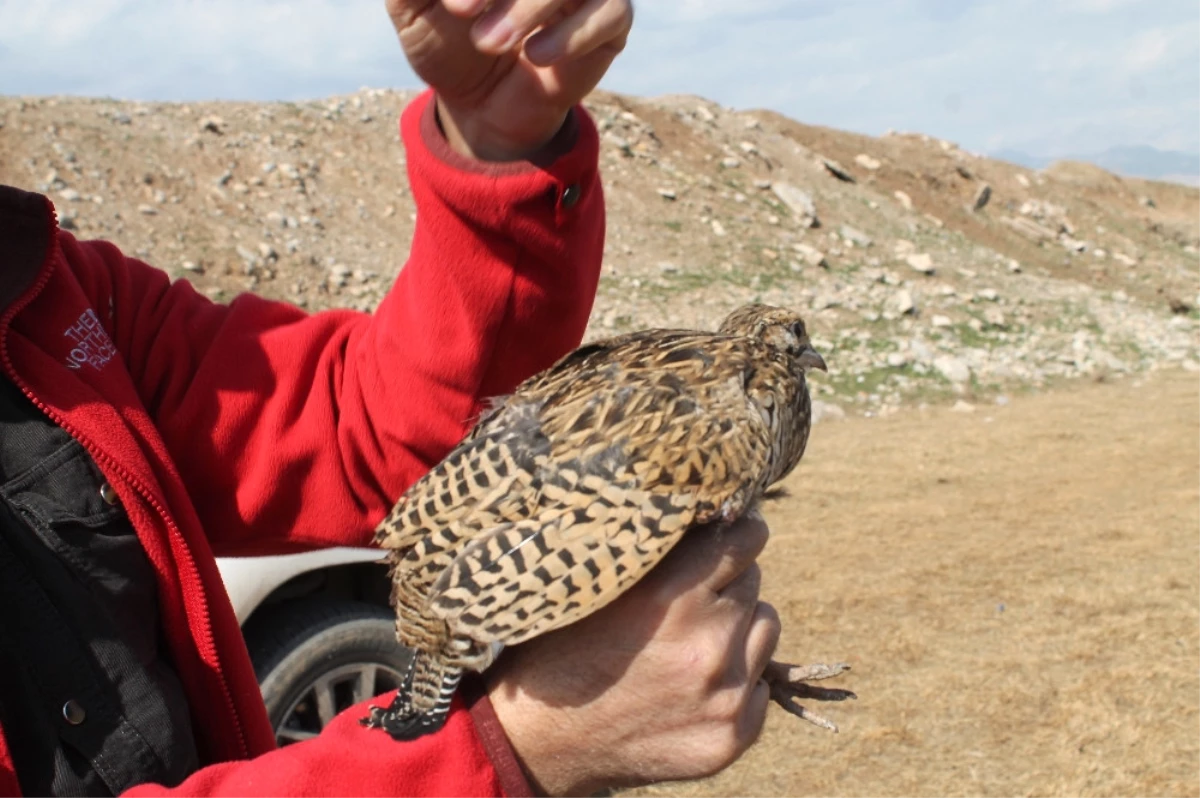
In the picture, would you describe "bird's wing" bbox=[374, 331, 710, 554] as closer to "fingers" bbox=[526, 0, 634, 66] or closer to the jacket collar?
"fingers" bbox=[526, 0, 634, 66]

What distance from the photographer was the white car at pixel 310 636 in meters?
4.40

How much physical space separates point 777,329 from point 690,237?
1733 centimetres

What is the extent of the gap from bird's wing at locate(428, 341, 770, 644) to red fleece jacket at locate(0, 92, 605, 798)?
192 millimetres

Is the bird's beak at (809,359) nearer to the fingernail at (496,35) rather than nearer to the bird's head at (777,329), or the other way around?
the bird's head at (777,329)

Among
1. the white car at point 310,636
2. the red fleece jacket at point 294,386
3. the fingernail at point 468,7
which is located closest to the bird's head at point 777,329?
the red fleece jacket at point 294,386

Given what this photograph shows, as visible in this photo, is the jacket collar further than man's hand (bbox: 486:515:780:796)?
Yes

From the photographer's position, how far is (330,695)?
460cm

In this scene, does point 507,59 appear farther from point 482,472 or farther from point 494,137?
point 482,472

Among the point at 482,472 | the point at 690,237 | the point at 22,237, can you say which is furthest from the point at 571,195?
the point at 690,237

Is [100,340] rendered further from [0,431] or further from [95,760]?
[95,760]

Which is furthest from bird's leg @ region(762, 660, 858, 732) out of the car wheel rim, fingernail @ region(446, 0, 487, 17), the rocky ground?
the rocky ground

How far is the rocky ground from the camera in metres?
15.8

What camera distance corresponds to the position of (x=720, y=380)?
2451 millimetres

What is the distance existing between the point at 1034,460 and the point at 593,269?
1002 centimetres
